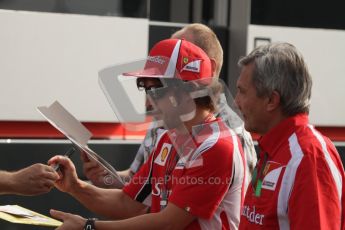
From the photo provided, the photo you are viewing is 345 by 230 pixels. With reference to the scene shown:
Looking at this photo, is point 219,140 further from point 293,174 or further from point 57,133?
point 57,133

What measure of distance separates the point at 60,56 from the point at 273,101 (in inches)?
91.5

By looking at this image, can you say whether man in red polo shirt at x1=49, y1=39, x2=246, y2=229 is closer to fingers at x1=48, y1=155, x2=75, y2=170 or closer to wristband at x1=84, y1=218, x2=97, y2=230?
wristband at x1=84, y1=218, x2=97, y2=230

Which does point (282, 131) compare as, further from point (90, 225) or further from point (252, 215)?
point (90, 225)

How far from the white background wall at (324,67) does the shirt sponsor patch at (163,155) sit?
2462 mm

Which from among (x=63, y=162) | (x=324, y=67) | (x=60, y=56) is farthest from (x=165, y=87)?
(x=324, y=67)

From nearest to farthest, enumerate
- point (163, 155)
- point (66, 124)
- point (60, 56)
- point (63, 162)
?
point (163, 155), point (66, 124), point (63, 162), point (60, 56)

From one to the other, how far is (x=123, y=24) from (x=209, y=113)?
6.34 ft

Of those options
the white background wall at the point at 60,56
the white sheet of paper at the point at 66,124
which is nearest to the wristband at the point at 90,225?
the white sheet of paper at the point at 66,124

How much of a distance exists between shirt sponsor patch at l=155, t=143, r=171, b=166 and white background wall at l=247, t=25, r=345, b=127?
8.08 feet

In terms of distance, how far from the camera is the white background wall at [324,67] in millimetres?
5387

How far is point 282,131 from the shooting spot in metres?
2.52

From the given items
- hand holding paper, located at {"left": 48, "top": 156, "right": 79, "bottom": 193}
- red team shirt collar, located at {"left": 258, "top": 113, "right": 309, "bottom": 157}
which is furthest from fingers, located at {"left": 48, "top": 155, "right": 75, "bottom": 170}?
red team shirt collar, located at {"left": 258, "top": 113, "right": 309, "bottom": 157}

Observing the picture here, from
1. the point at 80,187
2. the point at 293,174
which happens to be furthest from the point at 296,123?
the point at 80,187

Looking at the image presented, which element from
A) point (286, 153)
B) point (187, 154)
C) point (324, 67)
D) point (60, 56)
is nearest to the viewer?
point (286, 153)
